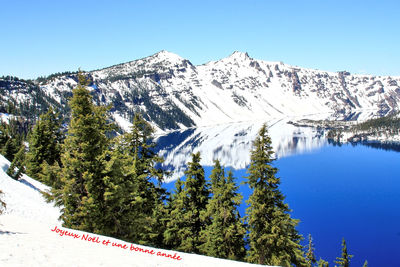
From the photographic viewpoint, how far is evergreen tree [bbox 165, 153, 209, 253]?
2706cm

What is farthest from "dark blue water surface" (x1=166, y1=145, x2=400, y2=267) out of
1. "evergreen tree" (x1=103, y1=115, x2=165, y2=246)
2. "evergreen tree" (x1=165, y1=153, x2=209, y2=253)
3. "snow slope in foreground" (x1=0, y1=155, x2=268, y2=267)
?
"snow slope in foreground" (x1=0, y1=155, x2=268, y2=267)

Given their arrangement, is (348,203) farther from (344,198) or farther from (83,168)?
(83,168)

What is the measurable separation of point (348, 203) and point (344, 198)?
4796 millimetres

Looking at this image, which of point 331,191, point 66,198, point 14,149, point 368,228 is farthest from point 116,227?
point 331,191

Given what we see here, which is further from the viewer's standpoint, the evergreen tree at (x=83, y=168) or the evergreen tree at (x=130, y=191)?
the evergreen tree at (x=130, y=191)

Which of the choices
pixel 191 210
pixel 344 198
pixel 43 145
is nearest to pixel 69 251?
pixel 191 210

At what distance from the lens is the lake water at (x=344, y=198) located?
2447 inches

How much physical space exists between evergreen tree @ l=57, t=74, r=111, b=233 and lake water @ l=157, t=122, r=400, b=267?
173 feet

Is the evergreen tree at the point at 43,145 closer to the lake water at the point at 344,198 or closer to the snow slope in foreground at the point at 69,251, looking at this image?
the snow slope in foreground at the point at 69,251

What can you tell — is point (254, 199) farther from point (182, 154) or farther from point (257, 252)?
point (182, 154)

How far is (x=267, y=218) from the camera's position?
23109 mm

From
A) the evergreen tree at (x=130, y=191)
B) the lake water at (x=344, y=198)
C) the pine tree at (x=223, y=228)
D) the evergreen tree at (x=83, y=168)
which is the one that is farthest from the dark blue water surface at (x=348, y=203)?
the evergreen tree at (x=83, y=168)

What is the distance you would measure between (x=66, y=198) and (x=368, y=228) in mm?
75535

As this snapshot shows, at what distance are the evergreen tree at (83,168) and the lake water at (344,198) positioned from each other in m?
52.8
